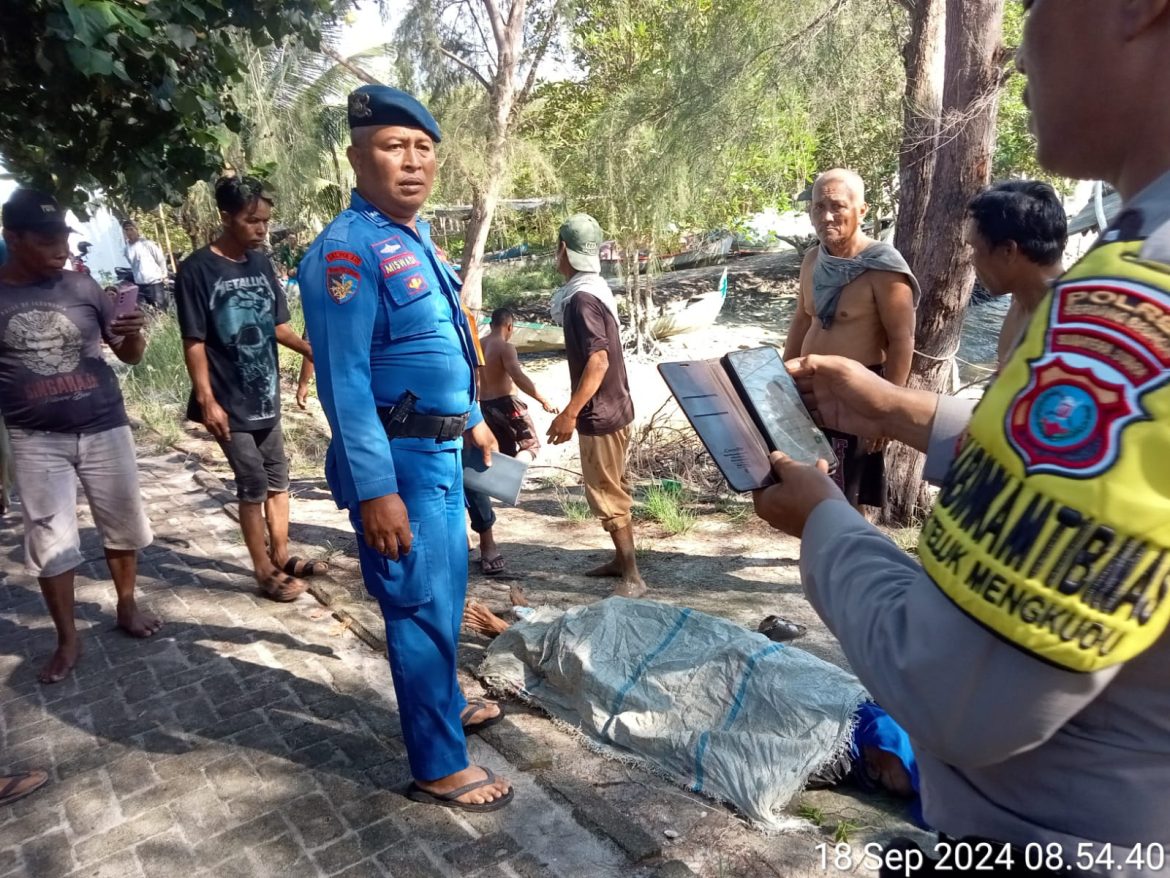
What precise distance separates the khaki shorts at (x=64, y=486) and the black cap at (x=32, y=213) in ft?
2.81

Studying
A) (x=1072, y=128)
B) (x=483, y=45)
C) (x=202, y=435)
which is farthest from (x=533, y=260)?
(x=1072, y=128)

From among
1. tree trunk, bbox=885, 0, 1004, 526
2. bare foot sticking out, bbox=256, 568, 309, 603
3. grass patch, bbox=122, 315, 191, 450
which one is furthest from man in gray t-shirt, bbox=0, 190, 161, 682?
tree trunk, bbox=885, 0, 1004, 526

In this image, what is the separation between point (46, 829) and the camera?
8.25ft

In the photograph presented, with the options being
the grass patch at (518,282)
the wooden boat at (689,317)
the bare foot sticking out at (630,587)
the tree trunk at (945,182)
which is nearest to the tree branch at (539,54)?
the wooden boat at (689,317)

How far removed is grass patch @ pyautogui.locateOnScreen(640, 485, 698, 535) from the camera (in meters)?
5.41

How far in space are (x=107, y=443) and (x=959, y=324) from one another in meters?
4.86

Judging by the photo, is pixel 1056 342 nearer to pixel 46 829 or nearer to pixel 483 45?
pixel 46 829

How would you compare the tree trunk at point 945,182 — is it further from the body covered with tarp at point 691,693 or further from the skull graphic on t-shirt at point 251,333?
the skull graphic on t-shirt at point 251,333

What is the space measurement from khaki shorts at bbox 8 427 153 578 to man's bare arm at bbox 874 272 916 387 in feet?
11.8

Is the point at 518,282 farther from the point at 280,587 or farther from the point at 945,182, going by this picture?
the point at 280,587

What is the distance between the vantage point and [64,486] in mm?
3486

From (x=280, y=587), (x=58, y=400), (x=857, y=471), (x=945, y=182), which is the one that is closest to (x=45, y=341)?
(x=58, y=400)

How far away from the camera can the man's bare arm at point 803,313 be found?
4.08 m

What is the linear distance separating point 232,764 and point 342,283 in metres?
1.78
